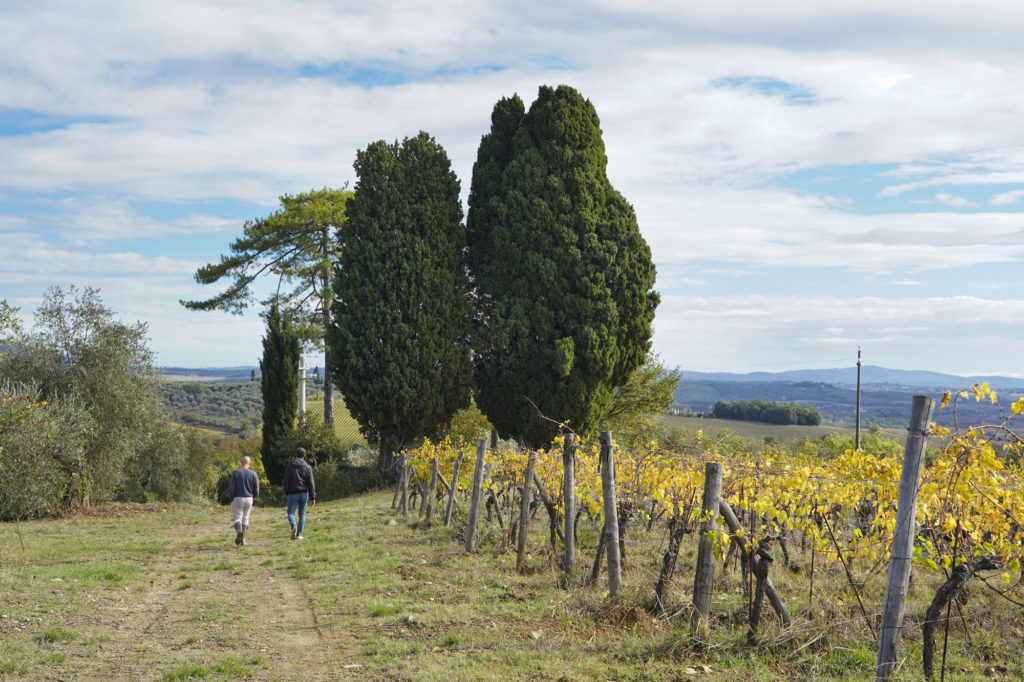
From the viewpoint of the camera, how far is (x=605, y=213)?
26.1 metres

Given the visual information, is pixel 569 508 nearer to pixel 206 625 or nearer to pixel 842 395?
pixel 206 625

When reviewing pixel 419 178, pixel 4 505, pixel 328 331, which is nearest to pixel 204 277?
pixel 328 331

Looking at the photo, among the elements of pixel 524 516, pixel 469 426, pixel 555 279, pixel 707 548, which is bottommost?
pixel 469 426

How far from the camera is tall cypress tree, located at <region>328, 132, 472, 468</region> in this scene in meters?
24.3

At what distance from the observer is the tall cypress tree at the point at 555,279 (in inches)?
973

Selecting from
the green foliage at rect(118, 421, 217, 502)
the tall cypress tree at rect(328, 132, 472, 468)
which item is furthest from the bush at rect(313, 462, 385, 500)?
the green foliage at rect(118, 421, 217, 502)

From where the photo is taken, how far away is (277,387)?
28.4 meters

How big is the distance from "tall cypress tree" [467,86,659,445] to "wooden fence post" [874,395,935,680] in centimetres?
1915

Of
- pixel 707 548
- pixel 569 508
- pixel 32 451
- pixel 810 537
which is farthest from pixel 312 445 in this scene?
pixel 707 548

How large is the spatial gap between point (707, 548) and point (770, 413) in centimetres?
9249

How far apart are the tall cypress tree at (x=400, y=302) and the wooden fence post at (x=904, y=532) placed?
786 inches

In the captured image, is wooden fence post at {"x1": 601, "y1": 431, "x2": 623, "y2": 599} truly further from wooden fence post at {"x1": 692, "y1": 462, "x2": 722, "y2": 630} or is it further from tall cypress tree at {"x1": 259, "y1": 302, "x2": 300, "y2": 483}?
tall cypress tree at {"x1": 259, "y1": 302, "x2": 300, "y2": 483}

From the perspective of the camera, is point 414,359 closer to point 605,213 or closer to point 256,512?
point 256,512

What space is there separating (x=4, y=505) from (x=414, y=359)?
11205 millimetres
